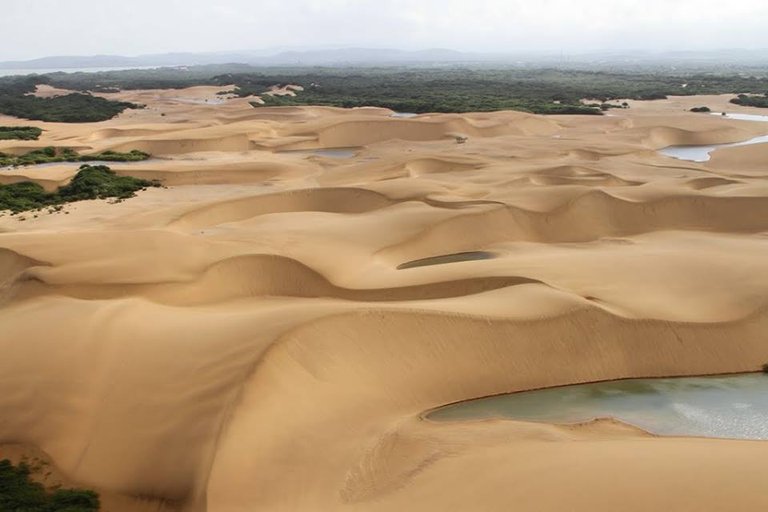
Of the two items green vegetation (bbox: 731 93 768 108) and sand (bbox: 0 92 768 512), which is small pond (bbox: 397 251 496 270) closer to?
sand (bbox: 0 92 768 512)

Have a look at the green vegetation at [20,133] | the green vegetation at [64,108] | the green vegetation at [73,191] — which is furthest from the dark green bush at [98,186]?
the green vegetation at [64,108]

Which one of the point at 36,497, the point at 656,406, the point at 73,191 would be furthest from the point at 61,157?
the point at 656,406

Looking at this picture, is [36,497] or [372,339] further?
[372,339]

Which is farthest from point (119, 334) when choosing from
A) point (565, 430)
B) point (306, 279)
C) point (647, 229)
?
point (647, 229)

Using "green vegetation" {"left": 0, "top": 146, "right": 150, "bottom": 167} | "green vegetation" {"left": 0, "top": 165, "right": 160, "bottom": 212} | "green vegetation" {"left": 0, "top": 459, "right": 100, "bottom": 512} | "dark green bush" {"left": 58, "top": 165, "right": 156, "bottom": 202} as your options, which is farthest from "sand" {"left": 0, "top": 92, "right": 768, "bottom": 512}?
"green vegetation" {"left": 0, "top": 146, "right": 150, "bottom": 167}

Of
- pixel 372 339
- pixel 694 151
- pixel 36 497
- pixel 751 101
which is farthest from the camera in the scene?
pixel 751 101

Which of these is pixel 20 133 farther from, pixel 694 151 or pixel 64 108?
pixel 694 151
